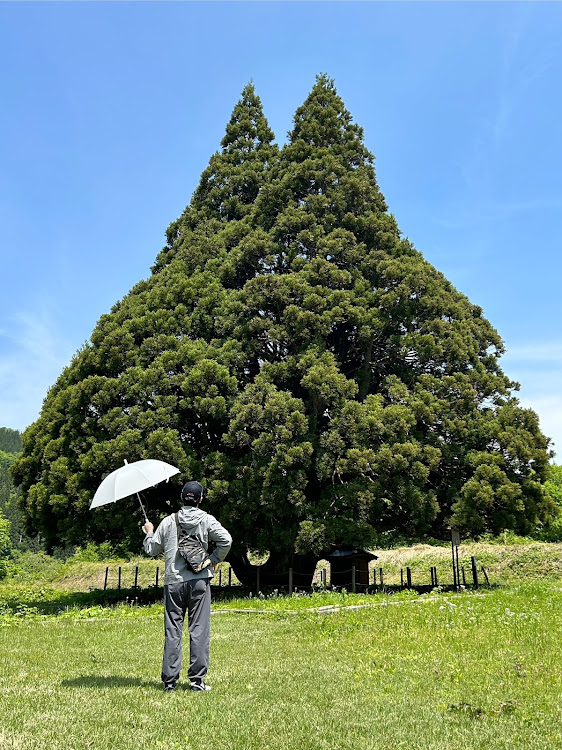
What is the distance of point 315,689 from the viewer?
5.11 meters

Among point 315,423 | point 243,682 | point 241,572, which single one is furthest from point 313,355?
point 243,682

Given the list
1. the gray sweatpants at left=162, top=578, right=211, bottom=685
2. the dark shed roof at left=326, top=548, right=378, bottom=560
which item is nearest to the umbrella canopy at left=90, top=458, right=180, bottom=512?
the gray sweatpants at left=162, top=578, right=211, bottom=685

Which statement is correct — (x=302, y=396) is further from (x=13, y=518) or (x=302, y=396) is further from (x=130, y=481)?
(x=13, y=518)

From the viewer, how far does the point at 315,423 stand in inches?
636

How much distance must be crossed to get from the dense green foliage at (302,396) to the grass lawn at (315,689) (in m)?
6.39

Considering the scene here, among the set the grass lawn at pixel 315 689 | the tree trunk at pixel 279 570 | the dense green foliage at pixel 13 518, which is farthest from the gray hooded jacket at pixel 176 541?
the dense green foliage at pixel 13 518

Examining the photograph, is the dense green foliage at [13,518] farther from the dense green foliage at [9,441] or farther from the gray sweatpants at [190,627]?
the gray sweatpants at [190,627]

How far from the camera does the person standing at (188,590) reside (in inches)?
206

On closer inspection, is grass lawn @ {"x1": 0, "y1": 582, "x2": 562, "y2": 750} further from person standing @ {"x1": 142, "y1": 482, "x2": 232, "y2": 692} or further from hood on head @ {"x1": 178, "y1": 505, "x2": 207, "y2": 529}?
hood on head @ {"x1": 178, "y1": 505, "x2": 207, "y2": 529}

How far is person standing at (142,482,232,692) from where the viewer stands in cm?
523

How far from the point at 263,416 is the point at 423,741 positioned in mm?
12138

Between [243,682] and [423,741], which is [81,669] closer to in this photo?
[243,682]

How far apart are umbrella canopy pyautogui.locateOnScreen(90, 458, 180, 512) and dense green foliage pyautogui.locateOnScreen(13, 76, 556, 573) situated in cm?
846

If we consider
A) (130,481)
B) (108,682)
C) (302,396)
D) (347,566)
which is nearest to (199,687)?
(108,682)
